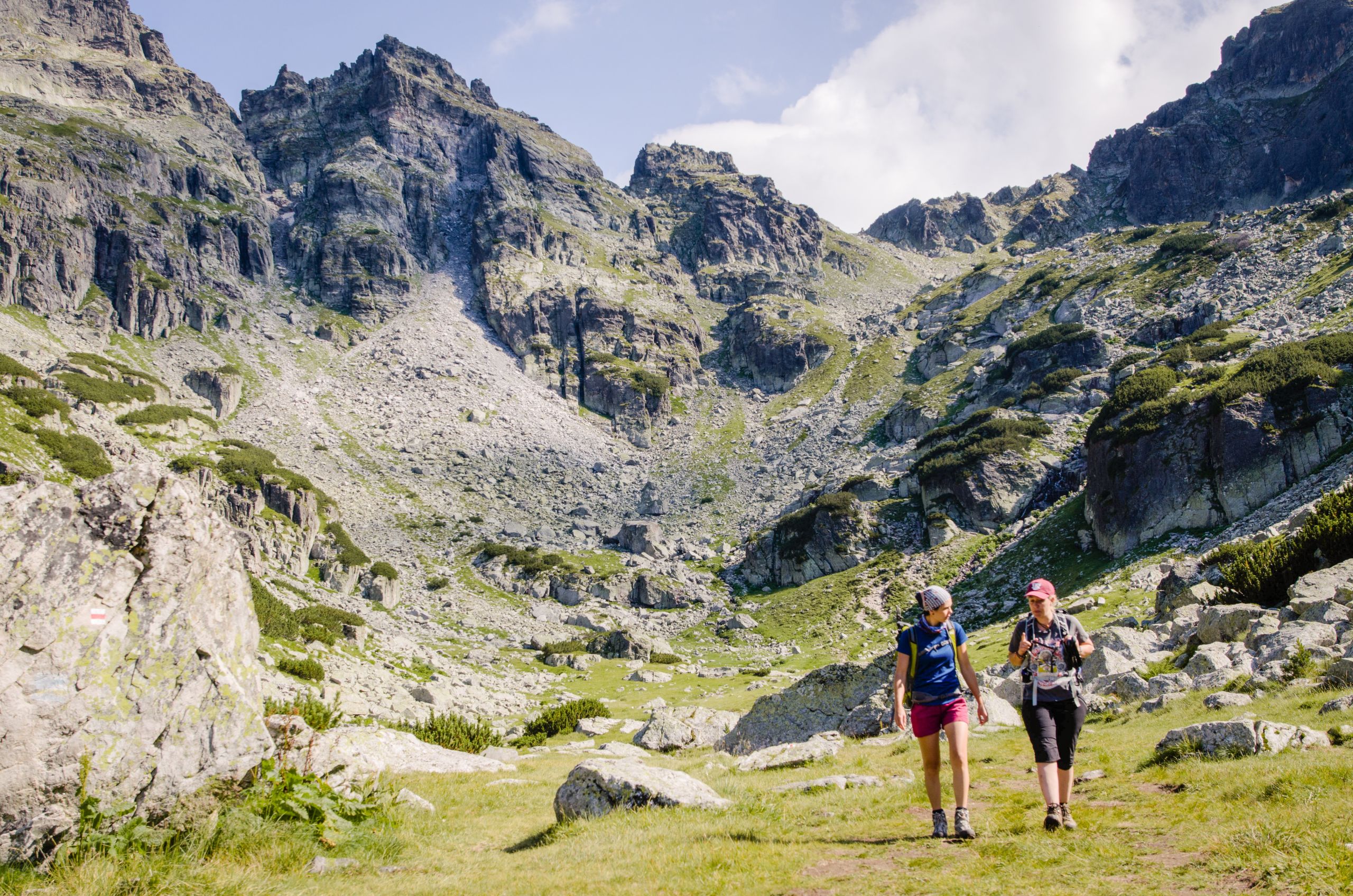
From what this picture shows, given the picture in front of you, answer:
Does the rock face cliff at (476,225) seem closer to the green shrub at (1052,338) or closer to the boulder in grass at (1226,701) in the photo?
the green shrub at (1052,338)

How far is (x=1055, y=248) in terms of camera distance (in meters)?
132

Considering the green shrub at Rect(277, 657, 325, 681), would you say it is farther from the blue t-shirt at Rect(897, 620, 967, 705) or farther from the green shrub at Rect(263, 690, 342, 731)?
the blue t-shirt at Rect(897, 620, 967, 705)

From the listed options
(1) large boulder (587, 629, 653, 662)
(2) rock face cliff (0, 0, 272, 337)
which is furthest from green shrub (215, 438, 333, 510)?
(2) rock face cliff (0, 0, 272, 337)

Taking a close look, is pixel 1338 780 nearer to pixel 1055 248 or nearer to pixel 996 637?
pixel 996 637

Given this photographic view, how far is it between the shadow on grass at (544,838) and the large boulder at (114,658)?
11.7 ft

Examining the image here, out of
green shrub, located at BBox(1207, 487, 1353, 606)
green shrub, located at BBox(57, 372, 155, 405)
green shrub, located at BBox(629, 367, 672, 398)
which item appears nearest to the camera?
green shrub, located at BBox(1207, 487, 1353, 606)

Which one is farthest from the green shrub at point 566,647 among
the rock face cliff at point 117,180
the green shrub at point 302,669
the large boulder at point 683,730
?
the rock face cliff at point 117,180

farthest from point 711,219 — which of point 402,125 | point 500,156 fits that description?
point 402,125

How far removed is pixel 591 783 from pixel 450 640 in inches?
1842

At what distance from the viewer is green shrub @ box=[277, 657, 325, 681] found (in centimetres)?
2942

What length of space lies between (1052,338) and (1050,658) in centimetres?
8378

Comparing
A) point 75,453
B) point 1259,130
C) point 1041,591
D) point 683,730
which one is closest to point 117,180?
point 75,453

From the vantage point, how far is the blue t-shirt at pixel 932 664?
791 cm

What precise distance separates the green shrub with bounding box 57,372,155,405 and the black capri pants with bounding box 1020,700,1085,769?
8379cm
